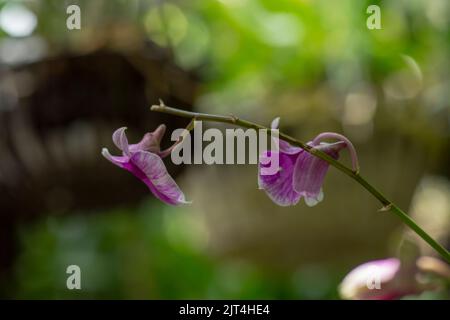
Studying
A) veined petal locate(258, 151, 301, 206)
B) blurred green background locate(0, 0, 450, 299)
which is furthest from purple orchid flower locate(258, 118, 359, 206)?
blurred green background locate(0, 0, 450, 299)

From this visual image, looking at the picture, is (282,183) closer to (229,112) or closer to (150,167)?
(150,167)

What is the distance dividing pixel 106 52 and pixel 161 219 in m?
0.74

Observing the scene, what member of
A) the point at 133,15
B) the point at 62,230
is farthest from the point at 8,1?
the point at 62,230

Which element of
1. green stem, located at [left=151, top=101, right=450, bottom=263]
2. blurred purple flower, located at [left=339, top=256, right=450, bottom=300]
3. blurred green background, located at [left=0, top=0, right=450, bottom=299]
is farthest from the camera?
→ blurred green background, located at [left=0, top=0, right=450, bottom=299]

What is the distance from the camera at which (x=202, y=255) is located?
1514mm

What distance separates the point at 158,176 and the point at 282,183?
0.07 metres

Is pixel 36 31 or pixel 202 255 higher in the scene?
pixel 36 31

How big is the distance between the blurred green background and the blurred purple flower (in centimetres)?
38

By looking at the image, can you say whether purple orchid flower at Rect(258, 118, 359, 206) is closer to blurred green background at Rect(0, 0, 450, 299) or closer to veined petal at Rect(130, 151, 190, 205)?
veined petal at Rect(130, 151, 190, 205)

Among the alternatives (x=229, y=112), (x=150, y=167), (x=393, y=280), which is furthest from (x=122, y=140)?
(x=229, y=112)

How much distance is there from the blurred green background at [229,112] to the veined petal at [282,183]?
512 mm

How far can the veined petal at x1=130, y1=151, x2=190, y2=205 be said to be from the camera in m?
0.37
